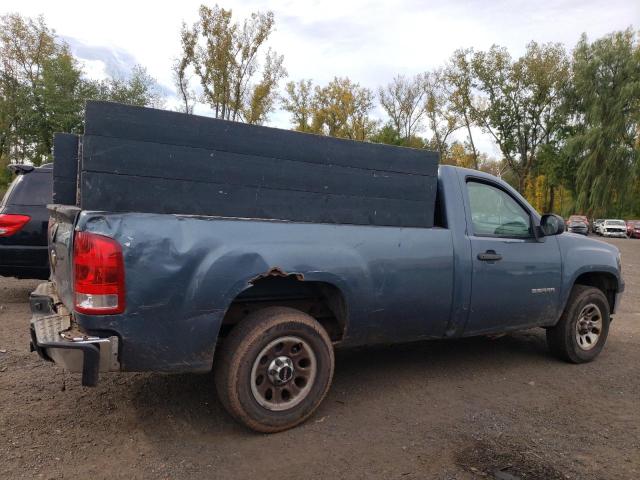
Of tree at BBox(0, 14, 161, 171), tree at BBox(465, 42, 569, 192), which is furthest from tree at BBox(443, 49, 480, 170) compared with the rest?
tree at BBox(0, 14, 161, 171)

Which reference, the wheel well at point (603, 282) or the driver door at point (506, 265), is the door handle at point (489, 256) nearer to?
the driver door at point (506, 265)

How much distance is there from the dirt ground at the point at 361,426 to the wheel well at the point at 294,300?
64 centimetres

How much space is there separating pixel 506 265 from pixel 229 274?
8.43 feet

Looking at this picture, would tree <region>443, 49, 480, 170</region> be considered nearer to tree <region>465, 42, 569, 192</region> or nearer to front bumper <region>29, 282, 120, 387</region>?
tree <region>465, 42, 569, 192</region>

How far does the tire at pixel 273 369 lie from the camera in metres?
3.28

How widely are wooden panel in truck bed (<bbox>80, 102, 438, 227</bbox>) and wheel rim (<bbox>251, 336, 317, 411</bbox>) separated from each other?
875mm

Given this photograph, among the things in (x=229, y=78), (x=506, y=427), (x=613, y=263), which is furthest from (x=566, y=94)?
(x=506, y=427)

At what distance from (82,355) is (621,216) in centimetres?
5163

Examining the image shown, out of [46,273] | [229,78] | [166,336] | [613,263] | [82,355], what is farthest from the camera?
[229,78]

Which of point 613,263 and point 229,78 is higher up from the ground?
point 229,78

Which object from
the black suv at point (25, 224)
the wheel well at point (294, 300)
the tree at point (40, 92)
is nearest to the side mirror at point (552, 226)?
the wheel well at point (294, 300)

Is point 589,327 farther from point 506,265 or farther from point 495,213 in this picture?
point 495,213

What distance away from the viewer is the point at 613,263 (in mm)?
5445

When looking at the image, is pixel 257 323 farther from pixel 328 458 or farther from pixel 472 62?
pixel 472 62
